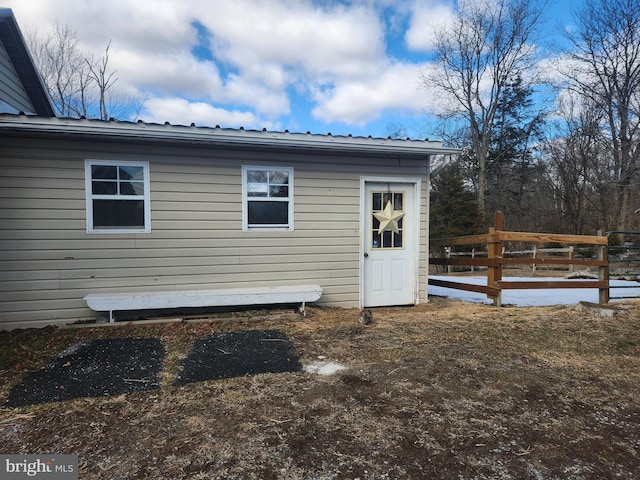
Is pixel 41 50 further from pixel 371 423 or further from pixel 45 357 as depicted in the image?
pixel 371 423

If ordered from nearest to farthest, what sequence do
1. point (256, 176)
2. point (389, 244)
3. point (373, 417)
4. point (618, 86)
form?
point (373, 417) → point (256, 176) → point (389, 244) → point (618, 86)

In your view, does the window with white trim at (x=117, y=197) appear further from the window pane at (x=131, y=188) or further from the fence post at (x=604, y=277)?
the fence post at (x=604, y=277)

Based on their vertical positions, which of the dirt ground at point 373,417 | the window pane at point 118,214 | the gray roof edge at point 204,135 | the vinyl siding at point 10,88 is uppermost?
the vinyl siding at point 10,88

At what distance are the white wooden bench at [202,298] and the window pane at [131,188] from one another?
1.47 m

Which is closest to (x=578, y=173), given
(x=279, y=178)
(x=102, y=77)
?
(x=279, y=178)

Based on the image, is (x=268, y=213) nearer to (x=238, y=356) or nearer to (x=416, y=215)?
(x=238, y=356)

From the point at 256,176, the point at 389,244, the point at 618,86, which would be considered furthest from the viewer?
the point at 618,86

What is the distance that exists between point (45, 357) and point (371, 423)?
3.59m

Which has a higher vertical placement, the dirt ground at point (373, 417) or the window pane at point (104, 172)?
the window pane at point (104, 172)

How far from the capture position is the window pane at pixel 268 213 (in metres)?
5.57

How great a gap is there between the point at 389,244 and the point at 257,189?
2545 mm

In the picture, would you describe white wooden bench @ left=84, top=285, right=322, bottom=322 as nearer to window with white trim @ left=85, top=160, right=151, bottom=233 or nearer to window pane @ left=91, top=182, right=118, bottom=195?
window with white trim @ left=85, top=160, right=151, bottom=233

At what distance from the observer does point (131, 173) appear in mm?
5074

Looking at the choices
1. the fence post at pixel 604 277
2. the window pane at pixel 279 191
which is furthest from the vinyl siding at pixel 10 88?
the fence post at pixel 604 277
